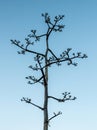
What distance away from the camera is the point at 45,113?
15.8 m

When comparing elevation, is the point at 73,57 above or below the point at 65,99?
above

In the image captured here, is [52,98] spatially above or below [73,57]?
below

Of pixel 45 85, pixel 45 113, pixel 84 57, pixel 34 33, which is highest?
pixel 34 33

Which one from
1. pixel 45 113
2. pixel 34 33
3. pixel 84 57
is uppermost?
pixel 34 33

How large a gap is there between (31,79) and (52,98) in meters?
1.23

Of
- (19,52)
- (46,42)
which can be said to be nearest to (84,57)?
(46,42)

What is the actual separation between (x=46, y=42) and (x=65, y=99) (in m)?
2.78

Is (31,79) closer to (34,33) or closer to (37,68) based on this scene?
(37,68)

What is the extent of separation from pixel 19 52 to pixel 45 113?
9.85 feet

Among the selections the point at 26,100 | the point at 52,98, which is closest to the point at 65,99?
the point at 52,98

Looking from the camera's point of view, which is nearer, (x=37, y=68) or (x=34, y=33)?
(x=37, y=68)

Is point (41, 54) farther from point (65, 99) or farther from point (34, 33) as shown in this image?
point (65, 99)

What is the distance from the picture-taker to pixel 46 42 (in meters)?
16.8

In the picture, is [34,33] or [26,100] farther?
[34,33]
